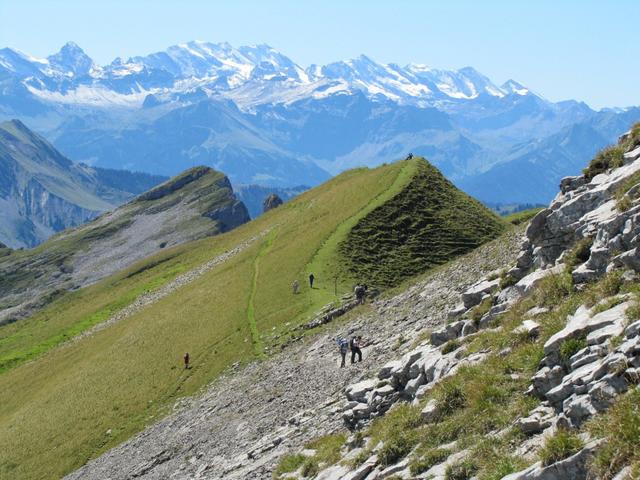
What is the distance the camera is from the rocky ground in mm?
35812

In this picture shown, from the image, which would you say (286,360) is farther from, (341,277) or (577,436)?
(577,436)

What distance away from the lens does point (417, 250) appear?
75312mm

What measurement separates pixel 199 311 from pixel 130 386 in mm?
15818

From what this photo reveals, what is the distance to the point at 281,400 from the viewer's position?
42.8m

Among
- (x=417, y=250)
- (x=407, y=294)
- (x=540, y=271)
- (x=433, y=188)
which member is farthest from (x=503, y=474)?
(x=433, y=188)

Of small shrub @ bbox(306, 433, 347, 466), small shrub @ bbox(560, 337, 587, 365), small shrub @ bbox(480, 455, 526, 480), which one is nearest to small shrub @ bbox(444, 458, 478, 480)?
small shrub @ bbox(480, 455, 526, 480)

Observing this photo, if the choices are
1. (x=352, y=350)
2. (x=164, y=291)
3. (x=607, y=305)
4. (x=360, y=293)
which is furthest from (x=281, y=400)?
(x=164, y=291)

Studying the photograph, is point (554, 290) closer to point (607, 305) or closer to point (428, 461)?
point (607, 305)

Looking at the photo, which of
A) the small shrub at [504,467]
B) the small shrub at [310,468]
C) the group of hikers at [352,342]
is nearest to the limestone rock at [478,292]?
the small shrub at [310,468]

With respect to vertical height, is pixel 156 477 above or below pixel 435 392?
below

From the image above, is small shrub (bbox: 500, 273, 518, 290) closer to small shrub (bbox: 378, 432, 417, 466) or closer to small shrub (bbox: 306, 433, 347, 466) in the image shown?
small shrub (bbox: 306, 433, 347, 466)

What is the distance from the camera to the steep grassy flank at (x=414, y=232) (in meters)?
71.9

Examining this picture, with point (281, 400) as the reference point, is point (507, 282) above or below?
above

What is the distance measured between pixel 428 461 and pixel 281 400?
911 inches
